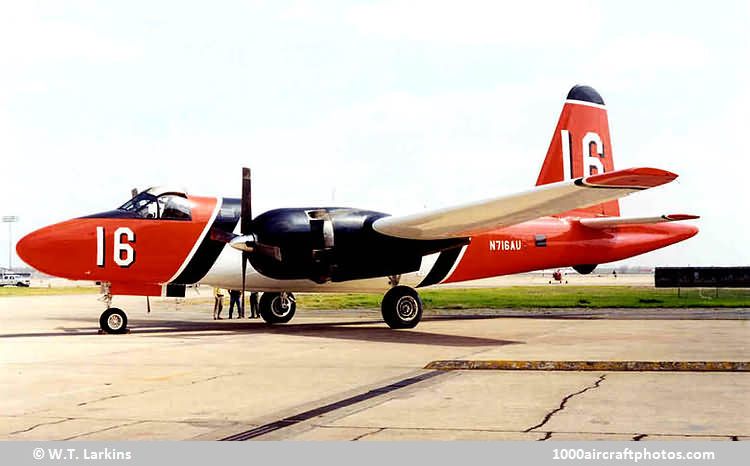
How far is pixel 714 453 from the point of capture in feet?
22.4

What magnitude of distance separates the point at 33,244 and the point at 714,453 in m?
18.6

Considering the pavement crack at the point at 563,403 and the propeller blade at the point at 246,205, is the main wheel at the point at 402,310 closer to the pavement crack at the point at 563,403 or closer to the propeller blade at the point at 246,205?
the propeller blade at the point at 246,205

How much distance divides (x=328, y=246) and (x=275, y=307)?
5880 millimetres

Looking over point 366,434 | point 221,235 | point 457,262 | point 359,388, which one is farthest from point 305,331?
point 366,434

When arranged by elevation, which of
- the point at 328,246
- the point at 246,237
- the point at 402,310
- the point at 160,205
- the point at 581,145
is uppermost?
the point at 581,145

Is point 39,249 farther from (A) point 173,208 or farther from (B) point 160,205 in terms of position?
(A) point 173,208

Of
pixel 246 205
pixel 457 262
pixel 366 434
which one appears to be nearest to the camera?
pixel 366 434

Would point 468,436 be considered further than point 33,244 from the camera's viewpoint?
No

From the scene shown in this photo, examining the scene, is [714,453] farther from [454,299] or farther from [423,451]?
[454,299]

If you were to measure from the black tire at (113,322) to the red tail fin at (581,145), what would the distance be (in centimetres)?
1571

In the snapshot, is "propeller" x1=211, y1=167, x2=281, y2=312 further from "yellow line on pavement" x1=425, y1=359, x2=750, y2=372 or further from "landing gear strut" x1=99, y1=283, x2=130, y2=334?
"yellow line on pavement" x1=425, y1=359, x2=750, y2=372

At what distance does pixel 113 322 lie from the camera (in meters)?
22.0

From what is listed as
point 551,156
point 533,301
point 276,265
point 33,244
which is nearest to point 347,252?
point 276,265

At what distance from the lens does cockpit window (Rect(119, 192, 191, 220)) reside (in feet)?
72.2
